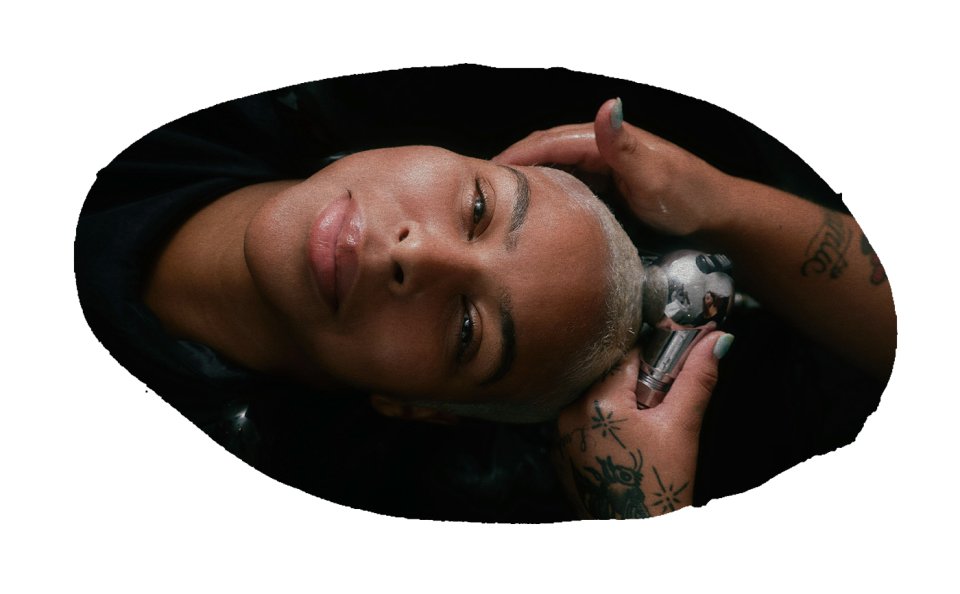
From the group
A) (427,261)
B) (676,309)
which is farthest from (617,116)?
(427,261)

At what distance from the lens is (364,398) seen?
1875mm

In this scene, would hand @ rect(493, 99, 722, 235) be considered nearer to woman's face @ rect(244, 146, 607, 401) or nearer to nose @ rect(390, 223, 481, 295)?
woman's face @ rect(244, 146, 607, 401)

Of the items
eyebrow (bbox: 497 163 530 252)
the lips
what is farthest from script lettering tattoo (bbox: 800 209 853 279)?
the lips

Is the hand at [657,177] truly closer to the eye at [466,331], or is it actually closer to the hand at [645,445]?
the hand at [645,445]

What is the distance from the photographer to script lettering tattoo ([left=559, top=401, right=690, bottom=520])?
5.67 ft

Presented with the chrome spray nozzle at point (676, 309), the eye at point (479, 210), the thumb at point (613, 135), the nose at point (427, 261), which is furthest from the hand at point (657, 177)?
the nose at point (427, 261)

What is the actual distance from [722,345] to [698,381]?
0.11 m

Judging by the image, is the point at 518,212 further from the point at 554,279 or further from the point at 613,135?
the point at 613,135

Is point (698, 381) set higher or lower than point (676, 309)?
lower

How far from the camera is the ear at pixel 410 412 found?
183 cm

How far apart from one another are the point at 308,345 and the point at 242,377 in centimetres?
41

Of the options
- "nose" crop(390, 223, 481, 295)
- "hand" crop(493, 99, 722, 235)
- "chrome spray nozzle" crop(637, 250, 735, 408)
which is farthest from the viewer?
A: "hand" crop(493, 99, 722, 235)

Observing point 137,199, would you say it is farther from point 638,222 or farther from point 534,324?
point 638,222

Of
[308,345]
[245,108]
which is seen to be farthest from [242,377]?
[245,108]
